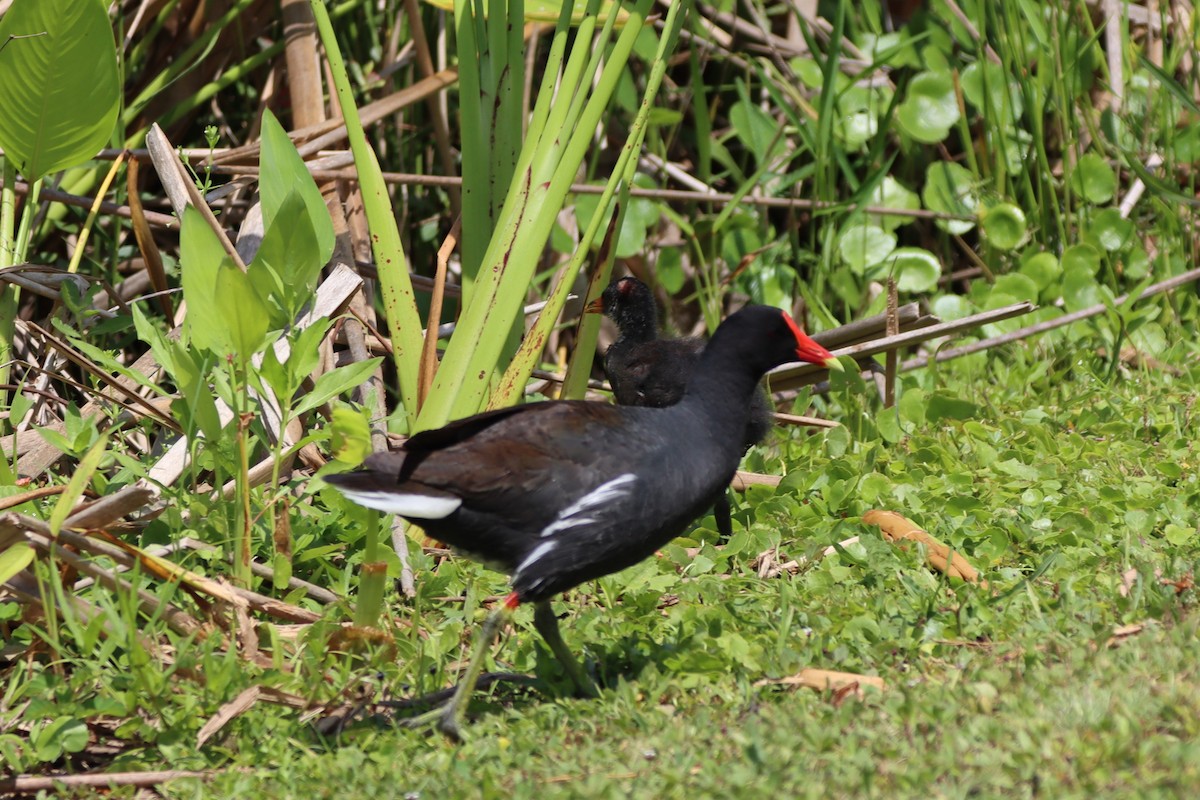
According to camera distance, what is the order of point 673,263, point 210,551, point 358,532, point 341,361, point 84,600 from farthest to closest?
point 673,263, point 341,361, point 358,532, point 210,551, point 84,600

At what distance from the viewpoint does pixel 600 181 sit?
5.77 m

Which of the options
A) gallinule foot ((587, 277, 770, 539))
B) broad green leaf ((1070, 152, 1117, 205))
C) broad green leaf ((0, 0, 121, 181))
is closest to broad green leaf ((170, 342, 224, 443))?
broad green leaf ((0, 0, 121, 181))

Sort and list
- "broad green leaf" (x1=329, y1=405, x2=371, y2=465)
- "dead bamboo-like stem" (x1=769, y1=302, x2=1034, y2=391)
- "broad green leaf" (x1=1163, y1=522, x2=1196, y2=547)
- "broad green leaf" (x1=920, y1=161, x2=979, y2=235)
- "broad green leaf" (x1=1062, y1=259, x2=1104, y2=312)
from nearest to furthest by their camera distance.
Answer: "broad green leaf" (x1=329, y1=405, x2=371, y2=465)
"broad green leaf" (x1=1163, y1=522, x2=1196, y2=547)
"dead bamboo-like stem" (x1=769, y1=302, x2=1034, y2=391)
"broad green leaf" (x1=1062, y1=259, x2=1104, y2=312)
"broad green leaf" (x1=920, y1=161, x2=979, y2=235)

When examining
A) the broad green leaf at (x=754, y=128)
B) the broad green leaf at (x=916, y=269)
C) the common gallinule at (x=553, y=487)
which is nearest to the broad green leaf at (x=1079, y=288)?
the broad green leaf at (x=916, y=269)

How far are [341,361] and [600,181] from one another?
188 centimetres

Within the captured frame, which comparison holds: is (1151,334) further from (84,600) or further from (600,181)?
(84,600)

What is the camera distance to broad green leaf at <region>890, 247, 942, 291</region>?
555cm

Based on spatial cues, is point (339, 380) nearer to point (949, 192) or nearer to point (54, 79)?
point (54, 79)

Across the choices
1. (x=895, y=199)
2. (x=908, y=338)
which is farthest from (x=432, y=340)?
(x=895, y=199)

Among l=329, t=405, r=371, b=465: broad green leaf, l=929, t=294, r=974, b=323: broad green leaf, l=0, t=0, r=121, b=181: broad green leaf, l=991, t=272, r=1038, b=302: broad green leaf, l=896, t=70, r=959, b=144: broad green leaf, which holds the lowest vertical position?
l=929, t=294, r=974, b=323: broad green leaf

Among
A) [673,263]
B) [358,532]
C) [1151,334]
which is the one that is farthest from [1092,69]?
[358,532]

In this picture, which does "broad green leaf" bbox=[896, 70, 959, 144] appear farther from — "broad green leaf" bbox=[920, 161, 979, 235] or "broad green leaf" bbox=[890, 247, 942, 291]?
"broad green leaf" bbox=[890, 247, 942, 291]

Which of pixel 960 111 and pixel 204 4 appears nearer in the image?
pixel 204 4

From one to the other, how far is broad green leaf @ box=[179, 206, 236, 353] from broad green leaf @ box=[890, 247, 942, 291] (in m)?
3.24
